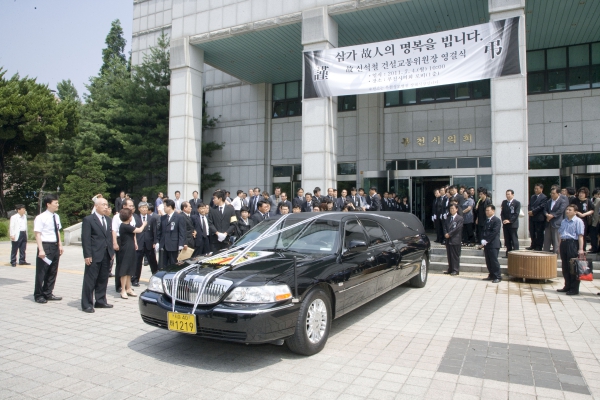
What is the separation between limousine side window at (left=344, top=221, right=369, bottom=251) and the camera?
19.0 feet

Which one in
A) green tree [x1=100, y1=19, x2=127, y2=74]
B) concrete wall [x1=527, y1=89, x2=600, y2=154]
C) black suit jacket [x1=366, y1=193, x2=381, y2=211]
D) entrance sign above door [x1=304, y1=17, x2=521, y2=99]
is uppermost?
green tree [x1=100, y1=19, x2=127, y2=74]

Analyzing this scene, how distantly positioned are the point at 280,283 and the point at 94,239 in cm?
398

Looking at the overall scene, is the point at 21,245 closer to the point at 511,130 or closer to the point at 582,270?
the point at 582,270

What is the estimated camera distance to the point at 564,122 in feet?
52.2

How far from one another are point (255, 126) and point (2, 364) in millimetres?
17987

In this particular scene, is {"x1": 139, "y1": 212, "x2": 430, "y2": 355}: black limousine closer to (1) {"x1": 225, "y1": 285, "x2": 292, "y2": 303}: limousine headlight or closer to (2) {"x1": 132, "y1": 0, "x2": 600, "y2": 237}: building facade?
(1) {"x1": 225, "y1": 285, "x2": 292, "y2": 303}: limousine headlight

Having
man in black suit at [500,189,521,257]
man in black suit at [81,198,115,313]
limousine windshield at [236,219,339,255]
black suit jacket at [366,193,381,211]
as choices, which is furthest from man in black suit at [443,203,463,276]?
man in black suit at [81,198,115,313]

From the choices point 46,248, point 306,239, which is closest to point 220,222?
point 46,248

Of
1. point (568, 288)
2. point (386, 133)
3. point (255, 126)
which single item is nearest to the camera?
point (568, 288)

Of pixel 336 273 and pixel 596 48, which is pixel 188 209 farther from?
pixel 596 48

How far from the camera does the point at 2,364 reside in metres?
4.46

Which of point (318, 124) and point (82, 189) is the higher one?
point (318, 124)

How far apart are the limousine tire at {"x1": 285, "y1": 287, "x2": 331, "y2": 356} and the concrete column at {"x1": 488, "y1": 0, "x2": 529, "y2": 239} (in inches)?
343

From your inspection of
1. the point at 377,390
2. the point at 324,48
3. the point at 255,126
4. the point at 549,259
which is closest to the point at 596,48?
the point at 324,48
